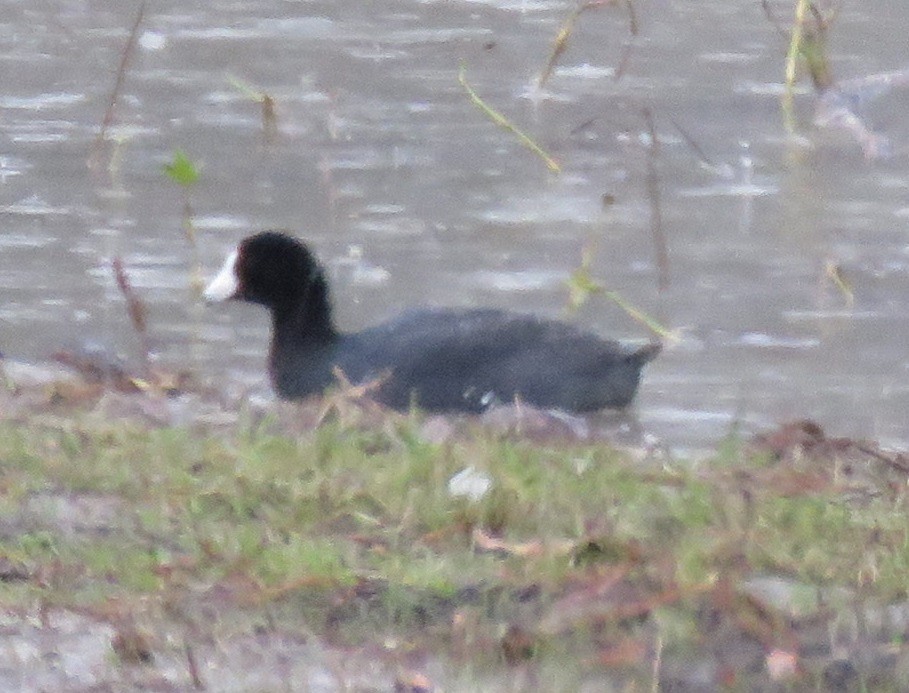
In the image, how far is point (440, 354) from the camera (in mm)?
7727

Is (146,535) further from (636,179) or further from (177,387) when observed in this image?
(636,179)

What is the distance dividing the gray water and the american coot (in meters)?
0.24

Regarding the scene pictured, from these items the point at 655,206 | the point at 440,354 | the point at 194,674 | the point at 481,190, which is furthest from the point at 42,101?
the point at 194,674

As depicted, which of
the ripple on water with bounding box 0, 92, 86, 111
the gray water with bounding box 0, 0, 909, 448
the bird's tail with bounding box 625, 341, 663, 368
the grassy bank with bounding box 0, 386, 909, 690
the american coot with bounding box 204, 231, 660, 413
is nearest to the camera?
the grassy bank with bounding box 0, 386, 909, 690

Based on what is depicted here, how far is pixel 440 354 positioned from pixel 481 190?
11.0 ft

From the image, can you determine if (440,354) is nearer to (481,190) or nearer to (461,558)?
(481,190)

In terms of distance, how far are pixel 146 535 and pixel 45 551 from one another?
23 cm

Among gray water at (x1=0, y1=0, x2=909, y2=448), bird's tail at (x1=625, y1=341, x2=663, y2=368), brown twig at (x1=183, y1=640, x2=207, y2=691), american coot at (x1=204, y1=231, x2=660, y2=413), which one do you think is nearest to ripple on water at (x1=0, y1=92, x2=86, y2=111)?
gray water at (x1=0, y1=0, x2=909, y2=448)

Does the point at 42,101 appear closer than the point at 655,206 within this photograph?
No

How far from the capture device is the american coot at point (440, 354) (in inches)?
304

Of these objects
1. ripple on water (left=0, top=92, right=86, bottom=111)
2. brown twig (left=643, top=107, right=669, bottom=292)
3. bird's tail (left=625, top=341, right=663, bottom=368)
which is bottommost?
ripple on water (left=0, top=92, right=86, bottom=111)

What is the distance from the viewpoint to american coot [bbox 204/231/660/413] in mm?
7711

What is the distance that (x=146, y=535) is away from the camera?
4328 millimetres

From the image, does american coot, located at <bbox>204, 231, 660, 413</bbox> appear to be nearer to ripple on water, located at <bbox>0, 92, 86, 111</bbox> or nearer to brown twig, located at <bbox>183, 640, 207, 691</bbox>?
brown twig, located at <bbox>183, 640, 207, 691</bbox>
